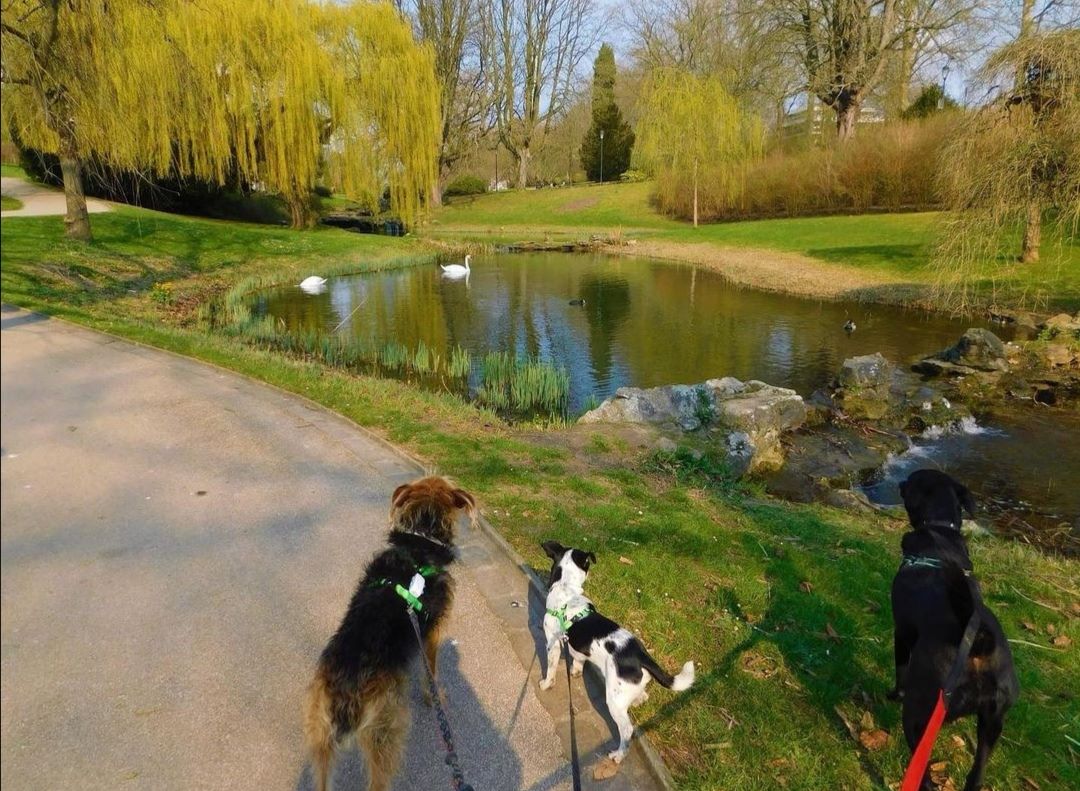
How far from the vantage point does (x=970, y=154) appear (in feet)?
48.1

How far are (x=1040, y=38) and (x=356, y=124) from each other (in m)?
27.8

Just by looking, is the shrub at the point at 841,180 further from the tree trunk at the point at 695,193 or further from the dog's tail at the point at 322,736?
the dog's tail at the point at 322,736

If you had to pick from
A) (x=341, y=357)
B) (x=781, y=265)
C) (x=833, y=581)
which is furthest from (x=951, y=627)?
(x=781, y=265)

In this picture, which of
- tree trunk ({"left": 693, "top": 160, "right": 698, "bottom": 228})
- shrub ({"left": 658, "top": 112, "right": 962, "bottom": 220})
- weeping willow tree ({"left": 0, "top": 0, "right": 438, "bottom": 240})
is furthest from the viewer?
tree trunk ({"left": 693, "top": 160, "right": 698, "bottom": 228})

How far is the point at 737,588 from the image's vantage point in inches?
197

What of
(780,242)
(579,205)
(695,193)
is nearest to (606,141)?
(579,205)

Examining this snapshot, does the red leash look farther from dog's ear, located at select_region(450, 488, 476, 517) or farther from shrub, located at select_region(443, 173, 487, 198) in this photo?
shrub, located at select_region(443, 173, 487, 198)

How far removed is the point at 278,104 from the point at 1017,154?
92.6 feet

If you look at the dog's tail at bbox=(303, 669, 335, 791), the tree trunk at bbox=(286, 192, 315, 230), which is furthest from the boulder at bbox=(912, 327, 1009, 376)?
the tree trunk at bbox=(286, 192, 315, 230)

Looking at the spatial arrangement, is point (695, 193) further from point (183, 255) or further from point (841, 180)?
point (183, 255)

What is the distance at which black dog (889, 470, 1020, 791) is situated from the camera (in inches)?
121

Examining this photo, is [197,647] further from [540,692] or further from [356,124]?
[356,124]

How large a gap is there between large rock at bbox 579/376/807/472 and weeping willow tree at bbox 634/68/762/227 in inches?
1429

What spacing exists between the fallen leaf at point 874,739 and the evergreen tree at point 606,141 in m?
66.1
